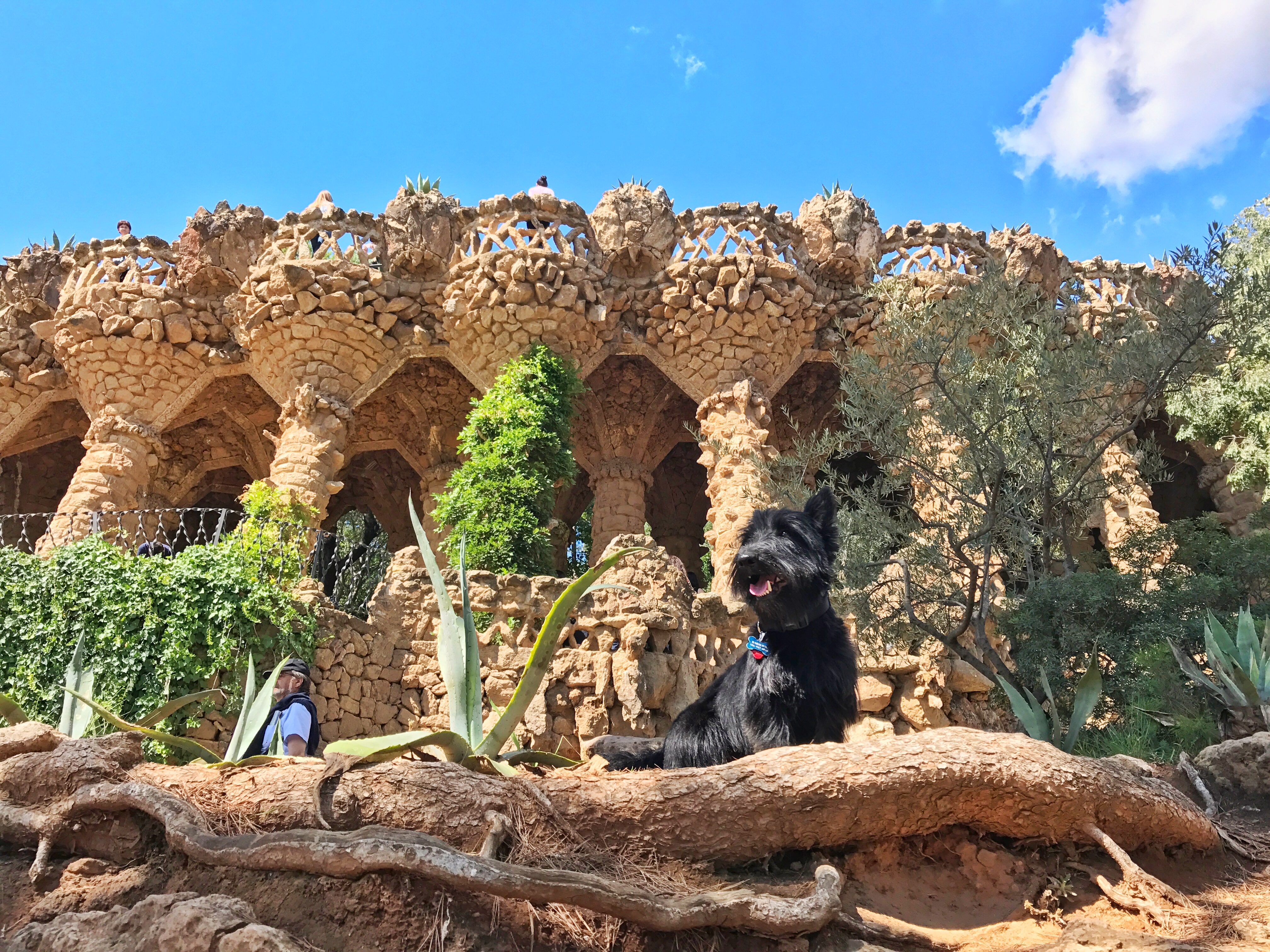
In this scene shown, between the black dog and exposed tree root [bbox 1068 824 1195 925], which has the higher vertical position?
the black dog

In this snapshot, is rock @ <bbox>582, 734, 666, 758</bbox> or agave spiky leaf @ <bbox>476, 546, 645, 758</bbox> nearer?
agave spiky leaf @ <bbox>476, 546, 645, 758</bbox>

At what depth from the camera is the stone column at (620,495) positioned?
1470 centimetres

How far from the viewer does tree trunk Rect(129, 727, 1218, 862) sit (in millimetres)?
2561

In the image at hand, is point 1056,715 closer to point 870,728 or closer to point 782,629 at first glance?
point 782,629

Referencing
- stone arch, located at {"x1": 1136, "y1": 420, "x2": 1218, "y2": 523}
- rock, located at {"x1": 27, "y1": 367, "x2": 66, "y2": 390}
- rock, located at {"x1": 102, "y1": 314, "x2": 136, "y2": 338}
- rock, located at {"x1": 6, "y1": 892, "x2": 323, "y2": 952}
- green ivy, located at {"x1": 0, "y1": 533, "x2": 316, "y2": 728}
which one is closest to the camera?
rock, located at {"x1": 6, "y1": 892, "x2": 323, "y2": 952}

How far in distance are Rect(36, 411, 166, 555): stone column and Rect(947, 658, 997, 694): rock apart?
35.0 ft

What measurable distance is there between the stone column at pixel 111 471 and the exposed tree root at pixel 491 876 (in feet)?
34.8

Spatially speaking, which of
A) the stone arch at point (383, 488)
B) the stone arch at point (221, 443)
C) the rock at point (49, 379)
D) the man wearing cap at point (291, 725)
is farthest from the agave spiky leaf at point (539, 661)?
the stone arch at point (383, 488)

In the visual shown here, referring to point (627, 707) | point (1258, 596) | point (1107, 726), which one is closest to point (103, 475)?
point (627, 707)

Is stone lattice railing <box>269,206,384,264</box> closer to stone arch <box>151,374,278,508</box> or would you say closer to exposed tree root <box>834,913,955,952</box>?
stone arch <box>151,374,278,508</box>

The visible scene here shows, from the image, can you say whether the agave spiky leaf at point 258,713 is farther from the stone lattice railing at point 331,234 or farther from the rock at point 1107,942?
the stone lattice railing at point 331,234

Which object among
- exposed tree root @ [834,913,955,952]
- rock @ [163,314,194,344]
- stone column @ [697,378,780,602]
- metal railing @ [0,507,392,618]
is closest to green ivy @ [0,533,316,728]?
metal railing @ [0,507,392,618]

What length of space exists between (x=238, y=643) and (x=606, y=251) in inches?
300

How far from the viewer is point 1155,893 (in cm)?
272
